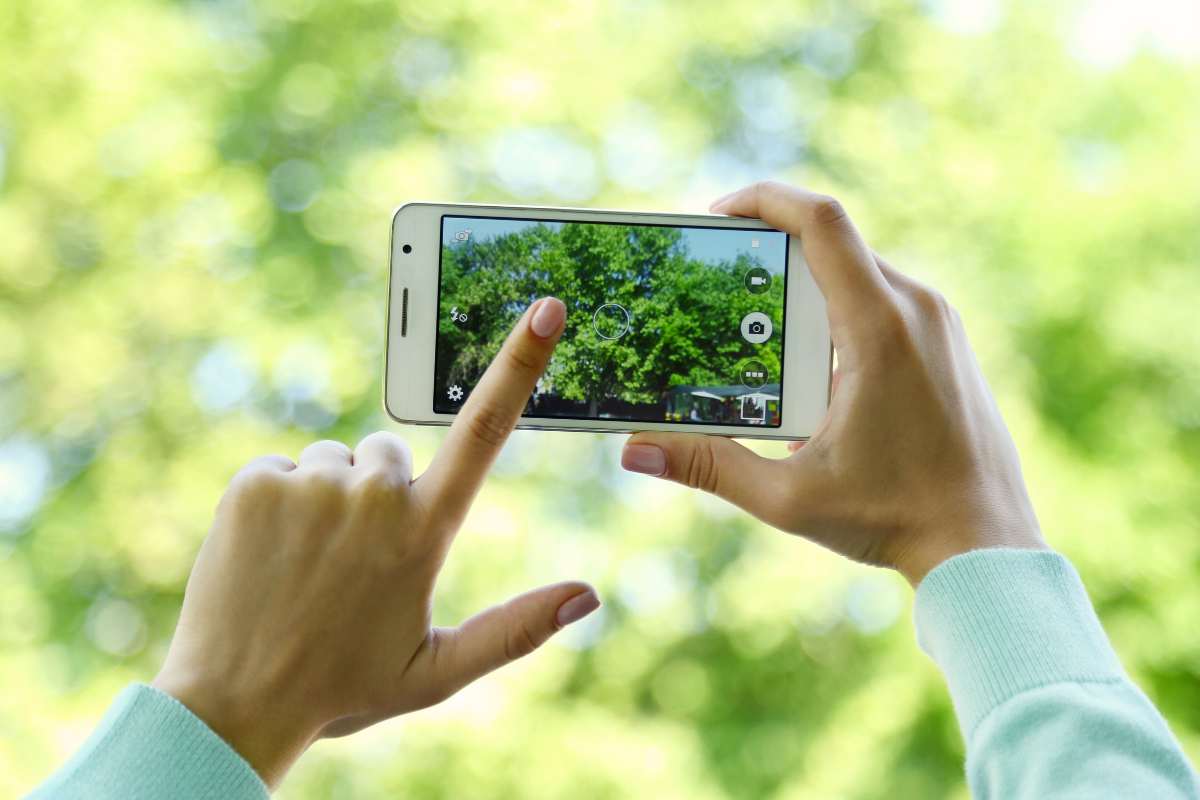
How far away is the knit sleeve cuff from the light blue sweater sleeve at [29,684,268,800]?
388mm

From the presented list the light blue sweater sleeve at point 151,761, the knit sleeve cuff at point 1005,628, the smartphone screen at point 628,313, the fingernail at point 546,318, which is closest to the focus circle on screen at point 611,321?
the smartphone screen at point 628,313

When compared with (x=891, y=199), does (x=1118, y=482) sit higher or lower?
lower

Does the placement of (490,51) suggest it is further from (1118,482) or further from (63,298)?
(1118,482)

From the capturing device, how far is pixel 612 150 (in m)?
1.57

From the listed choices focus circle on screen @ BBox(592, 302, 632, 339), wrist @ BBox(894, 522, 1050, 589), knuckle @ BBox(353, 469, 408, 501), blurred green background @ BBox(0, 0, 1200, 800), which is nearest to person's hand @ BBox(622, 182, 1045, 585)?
wrist @ BBox(894, 522, 1050, 589)

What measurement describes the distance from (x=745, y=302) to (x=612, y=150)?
3.03 ft

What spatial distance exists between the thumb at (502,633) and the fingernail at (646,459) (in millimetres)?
137

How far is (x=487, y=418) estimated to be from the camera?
0.52 metres

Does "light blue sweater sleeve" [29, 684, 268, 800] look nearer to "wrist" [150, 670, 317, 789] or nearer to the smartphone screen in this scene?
"wrist" [150, 670, 317, 789]

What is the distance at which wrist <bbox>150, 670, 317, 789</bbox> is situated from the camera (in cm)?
46

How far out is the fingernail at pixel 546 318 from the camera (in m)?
0.51

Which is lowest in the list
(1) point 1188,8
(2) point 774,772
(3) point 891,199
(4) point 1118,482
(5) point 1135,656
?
(2) point 774,772

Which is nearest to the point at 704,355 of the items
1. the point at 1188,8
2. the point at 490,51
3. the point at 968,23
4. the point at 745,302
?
the point at 745,302

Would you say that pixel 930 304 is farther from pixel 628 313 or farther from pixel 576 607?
pixel 576 607
